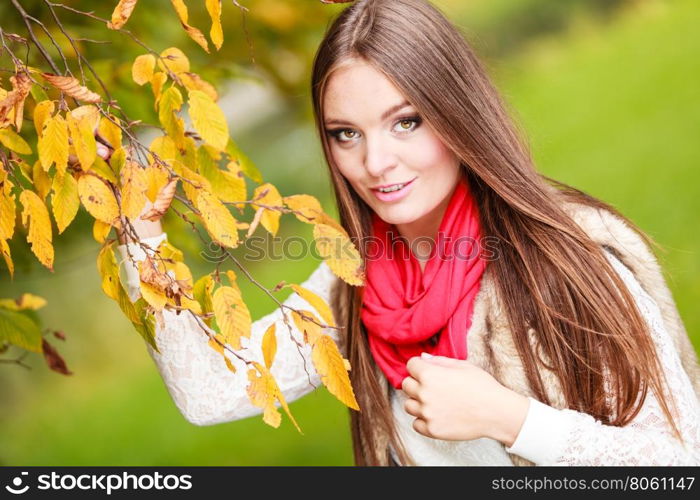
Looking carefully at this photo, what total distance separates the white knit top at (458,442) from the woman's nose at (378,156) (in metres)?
0.38

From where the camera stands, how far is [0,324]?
1.86 m

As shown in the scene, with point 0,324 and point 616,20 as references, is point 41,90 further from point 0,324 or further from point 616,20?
point 616,20

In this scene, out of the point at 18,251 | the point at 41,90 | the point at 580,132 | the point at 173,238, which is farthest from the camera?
the point at 580,132

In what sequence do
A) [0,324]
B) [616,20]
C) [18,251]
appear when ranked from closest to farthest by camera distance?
[0,324] → [18,251] → [616,20]

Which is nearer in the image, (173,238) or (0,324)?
(0,324)

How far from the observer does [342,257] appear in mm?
1507

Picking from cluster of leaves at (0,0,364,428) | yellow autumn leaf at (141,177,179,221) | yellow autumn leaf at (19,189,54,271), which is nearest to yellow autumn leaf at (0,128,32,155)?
cluster of leaves at (0,0,364,428)

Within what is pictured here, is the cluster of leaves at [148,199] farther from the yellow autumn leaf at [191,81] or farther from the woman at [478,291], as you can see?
the woman at [478,291]

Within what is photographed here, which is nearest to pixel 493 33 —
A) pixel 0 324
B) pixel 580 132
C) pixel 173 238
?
pixel 580 132

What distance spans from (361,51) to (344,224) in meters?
0.48

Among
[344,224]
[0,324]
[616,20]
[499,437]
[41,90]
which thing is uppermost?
[616,20]

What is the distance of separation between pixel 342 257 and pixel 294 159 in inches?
211
